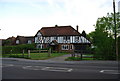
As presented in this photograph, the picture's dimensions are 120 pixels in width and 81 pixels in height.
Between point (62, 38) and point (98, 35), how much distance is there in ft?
89.1

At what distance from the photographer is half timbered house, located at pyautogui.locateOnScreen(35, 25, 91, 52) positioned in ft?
150

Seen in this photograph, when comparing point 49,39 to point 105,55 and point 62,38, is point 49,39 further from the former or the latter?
point 105,55

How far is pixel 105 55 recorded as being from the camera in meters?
20.1

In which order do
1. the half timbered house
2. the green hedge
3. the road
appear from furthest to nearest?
A: the half timbered house
the green hedge
the road

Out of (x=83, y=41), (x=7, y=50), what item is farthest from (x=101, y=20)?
(x=7, y=50)

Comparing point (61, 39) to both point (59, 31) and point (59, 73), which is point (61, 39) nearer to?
point (59, 31)

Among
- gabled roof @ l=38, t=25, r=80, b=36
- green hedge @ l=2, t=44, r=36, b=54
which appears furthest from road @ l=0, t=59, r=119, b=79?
gabled roof @ l=38, t=25, r=80, b=36

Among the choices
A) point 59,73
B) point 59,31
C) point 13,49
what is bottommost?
point 59,73

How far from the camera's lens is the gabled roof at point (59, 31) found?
47019 mm

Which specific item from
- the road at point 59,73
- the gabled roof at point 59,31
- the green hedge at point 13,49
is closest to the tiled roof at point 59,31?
the gabled roof at point 59,31

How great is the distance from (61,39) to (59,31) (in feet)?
10.6

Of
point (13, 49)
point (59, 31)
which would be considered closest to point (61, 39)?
point (59, 31)

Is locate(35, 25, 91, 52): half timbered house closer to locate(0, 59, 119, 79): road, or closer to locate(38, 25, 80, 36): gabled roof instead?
locate(38, 25, 80, 36): gabled roof

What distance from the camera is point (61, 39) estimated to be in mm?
47312
